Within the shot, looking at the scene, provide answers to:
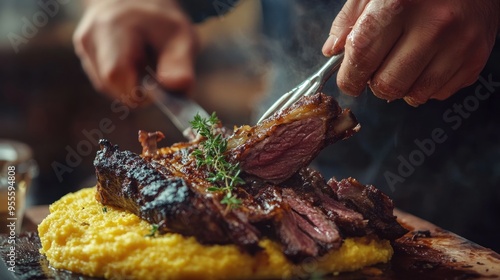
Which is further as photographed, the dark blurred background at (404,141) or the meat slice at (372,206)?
the dark blurred background at (404,141)

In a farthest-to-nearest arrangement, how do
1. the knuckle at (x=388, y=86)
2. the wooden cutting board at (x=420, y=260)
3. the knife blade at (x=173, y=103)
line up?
the knife blade at (x=173, y=103), the knuckle at (x=388, y=86), the wooden cutting board at (x=420, y=260)

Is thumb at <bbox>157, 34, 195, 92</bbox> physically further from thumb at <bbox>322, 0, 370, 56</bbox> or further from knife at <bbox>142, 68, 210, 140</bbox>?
thumb at <bbox>322, 0, 370, 56</bbox>

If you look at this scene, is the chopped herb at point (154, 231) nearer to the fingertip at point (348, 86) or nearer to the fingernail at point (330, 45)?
the fingertip at point (348, 86)

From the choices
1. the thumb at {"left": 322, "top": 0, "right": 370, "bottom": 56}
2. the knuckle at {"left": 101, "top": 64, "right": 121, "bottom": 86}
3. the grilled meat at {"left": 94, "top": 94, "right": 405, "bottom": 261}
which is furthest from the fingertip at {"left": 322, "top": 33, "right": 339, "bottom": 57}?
the knuckle at {"left": 101, "top": 64, "right": 121, "bottom": 86}

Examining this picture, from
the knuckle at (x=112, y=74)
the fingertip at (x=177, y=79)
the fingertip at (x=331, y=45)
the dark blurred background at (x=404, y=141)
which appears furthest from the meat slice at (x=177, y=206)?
the dark blurred background at (x=404, y=141)

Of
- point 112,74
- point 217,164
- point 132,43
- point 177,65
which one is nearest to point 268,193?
point 217,164

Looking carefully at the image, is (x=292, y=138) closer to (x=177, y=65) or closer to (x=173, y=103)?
(x=173, y=103)

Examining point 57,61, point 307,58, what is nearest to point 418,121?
point 307,58
